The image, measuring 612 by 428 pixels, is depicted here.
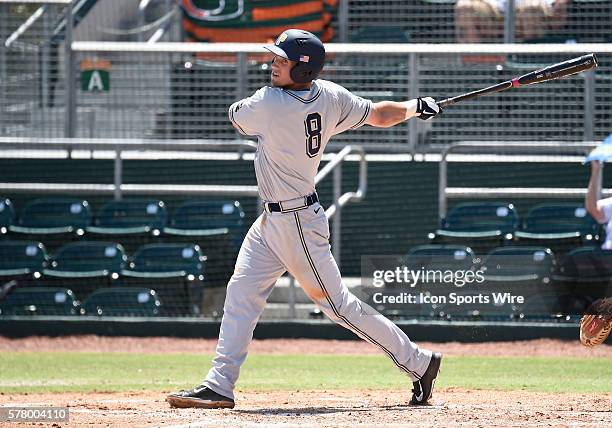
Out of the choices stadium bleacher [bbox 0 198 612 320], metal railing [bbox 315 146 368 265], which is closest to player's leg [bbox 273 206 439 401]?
stadium bleacher [bbox 0 198 612 320]

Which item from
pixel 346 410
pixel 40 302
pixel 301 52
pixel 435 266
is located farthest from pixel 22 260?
pixel 301 52

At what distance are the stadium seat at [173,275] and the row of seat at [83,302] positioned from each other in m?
0.12

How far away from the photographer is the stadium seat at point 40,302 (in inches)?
429

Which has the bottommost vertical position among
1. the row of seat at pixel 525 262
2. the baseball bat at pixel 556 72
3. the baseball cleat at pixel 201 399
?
the baseball cleat at pixel 201 399

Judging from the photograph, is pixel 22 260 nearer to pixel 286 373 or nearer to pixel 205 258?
pixel 205 258

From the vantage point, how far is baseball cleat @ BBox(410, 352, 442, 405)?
6.42 meters

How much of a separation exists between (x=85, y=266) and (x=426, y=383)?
5435 millimetres

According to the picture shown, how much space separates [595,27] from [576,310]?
3449 millimetres

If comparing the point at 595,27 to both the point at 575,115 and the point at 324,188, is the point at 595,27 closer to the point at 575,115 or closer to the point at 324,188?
the point at 575,115

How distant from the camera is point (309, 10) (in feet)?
42.9

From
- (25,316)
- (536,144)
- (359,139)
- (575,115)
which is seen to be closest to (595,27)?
A: (575,115)

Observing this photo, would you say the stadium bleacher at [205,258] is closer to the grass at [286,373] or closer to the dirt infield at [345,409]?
the grass at [286,373]

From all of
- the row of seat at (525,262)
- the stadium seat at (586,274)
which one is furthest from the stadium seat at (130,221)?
the stadium seat at (586,274)

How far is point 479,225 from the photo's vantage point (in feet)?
35.3
